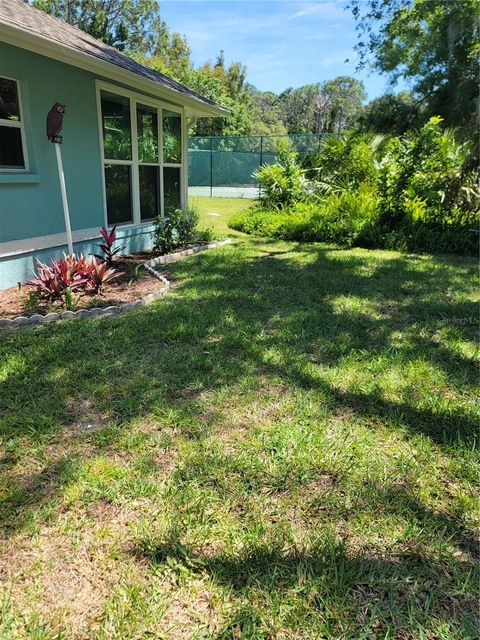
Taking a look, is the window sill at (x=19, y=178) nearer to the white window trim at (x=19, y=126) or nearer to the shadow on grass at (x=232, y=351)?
the white window trim at (x=19, y=126)

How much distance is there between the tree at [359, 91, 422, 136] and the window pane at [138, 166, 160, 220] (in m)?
18.3

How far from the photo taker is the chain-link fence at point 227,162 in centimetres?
1939

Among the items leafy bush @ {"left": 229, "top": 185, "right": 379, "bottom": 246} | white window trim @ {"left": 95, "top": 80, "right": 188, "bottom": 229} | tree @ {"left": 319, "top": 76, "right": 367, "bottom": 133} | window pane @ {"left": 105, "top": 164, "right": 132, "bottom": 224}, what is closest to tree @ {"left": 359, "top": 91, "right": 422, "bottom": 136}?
leafy bush @ {"left": 229, "top": 185, "right": 379, "bottom": 246}

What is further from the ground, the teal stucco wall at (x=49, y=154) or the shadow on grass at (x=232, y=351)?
the teal stucco wall at (x=49, y=154)

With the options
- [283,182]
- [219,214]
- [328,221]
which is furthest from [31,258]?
[219,214]

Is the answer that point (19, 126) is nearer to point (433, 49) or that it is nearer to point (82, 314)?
point (82, 314)

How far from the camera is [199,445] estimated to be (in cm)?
235

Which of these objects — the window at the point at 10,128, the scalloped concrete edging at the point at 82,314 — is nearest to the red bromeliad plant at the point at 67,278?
the scalloped concrete edging at the point at 82,314

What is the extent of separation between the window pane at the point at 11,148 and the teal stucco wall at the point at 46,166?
3.9 inches

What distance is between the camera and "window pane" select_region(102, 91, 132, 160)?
21.0 feet

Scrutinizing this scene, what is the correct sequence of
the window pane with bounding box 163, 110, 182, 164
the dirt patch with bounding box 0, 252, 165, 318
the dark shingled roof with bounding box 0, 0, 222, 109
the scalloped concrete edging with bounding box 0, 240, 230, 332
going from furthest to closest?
the window pane with bounding box 163, 110, 182, 164 < the dark shingled roof with bounding box 0, 0, 222, 109 < the dirt patch with bounding box 0, 252, 165, 318 < the scalloped concrete edging with bounding box 0, 240, 230, 332

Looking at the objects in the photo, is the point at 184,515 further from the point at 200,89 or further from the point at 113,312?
the point at 200,89

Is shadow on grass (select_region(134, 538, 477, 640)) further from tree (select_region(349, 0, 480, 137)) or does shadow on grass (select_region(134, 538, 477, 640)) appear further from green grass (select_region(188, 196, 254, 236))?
tree (select_region(349, 0, 480, 137))

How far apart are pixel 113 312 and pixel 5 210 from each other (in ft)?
6.42
